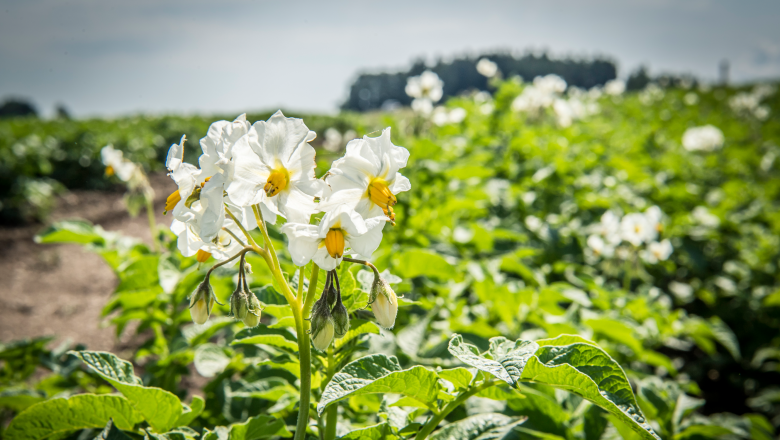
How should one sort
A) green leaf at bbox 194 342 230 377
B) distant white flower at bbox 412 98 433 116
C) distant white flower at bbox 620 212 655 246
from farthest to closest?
distant white flower at bbox 412 98 433 116 < distant white flower at bbox 620 212 655 246 < green leaf at bbox 194 342 230 377

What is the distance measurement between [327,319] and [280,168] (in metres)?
0.30

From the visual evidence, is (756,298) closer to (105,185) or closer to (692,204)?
(692,204)

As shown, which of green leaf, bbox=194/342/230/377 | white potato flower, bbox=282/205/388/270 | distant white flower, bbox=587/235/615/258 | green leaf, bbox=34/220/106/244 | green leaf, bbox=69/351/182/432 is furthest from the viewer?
distant white flower, bbox=587/235/615/258

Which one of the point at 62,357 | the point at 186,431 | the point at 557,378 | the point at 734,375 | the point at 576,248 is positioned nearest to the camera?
the point at 557,378

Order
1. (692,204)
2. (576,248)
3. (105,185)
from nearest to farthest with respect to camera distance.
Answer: (576,248) < (692,204) < (105,185)

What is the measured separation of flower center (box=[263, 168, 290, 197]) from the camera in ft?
2.78

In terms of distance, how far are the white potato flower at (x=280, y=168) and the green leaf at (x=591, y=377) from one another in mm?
510

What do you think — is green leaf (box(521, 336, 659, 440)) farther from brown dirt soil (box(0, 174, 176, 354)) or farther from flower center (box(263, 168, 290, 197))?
brown dirt soil (box(0, 174, 176, 354))

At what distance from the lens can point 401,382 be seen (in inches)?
35.2

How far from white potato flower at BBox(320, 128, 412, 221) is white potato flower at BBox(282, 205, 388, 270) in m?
0.05

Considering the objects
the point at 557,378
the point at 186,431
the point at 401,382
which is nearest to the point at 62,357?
the point at 186,431

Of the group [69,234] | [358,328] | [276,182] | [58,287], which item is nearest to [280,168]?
[276,182]

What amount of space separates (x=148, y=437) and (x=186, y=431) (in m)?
0.12

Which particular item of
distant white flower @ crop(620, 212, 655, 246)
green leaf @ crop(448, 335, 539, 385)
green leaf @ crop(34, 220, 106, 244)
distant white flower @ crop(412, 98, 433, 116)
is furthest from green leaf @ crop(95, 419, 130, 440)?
distant white flower @ crop(412, 98, 433, 116)
